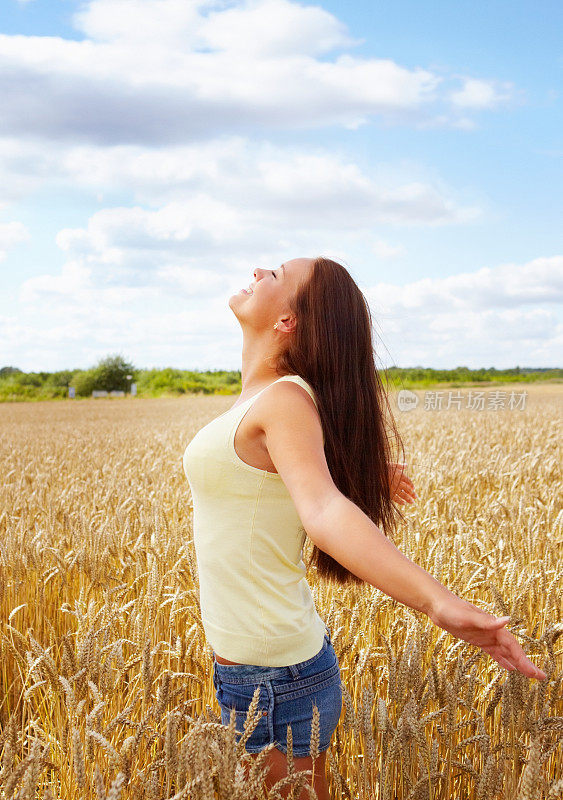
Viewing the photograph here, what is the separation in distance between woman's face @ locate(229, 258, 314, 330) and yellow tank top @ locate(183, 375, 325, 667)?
0.23 metres

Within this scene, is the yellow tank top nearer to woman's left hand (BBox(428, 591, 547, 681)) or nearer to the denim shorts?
the denim shorts

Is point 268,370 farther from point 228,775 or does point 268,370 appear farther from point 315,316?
point 228,775

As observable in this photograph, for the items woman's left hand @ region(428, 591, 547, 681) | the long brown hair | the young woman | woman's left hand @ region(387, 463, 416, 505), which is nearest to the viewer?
woman's left hand @ region(428, 591, 547, 681)

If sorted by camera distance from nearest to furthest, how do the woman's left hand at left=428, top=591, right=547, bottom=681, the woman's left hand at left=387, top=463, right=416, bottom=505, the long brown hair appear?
1. the woman's left hand at left=428, top=591, right=547, bottom=681
2. the long brown hair
3. the woman's left hand at left=387, top=463, right=416, bottom=505

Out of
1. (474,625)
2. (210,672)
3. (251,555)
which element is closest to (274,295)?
(251,555)

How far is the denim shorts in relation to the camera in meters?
1.54

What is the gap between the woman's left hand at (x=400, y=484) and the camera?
6.41 feet

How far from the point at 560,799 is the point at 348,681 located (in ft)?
2.21

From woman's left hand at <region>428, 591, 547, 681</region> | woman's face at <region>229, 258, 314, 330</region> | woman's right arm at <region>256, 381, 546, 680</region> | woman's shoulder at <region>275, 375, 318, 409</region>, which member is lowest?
woman's left hand at <region>428, 591, 547, 681</region>

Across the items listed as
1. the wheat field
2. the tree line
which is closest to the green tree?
the tree line

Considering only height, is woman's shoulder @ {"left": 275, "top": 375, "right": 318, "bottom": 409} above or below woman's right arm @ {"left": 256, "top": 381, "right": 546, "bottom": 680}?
above

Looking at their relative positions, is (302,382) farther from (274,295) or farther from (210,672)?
(210,672)

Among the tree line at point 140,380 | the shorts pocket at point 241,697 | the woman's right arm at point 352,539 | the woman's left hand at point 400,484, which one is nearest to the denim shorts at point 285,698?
the shorts pocket at point 241,697

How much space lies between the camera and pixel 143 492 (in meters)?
5.16
